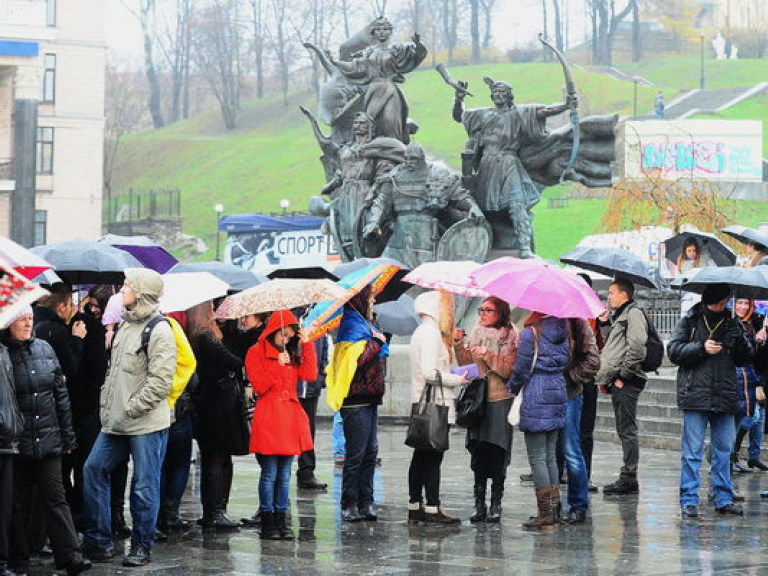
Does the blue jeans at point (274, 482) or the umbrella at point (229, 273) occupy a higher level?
the umbrella at point (229, 273)

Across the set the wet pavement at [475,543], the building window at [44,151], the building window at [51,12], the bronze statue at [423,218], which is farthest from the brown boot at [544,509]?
the building window at [51,12]

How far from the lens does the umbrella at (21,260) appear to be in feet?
27.7

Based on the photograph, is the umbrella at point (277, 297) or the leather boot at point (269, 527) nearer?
the umbrella at point (277, 297)

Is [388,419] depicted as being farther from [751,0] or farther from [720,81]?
[751,0]

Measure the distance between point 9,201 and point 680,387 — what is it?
164ft

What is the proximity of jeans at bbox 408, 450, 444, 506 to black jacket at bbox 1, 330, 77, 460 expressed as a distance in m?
3.02

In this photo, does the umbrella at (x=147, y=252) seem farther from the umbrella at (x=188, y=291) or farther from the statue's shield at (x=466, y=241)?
the statue's shield at (x=466, y=241)

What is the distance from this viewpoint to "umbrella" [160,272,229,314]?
1005 centimetres

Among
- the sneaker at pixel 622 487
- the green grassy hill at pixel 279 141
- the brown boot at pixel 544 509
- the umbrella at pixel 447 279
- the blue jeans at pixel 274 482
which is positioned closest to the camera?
the blue jeans at pixel 274 482

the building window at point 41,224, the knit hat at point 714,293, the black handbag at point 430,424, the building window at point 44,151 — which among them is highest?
the building window at point 44,151

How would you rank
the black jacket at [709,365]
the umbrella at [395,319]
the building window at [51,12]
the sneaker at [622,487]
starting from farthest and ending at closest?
the building window at [51,12]
the umbrella at [395,319]
the sneaker at [622,487]
the black jacket at [709,365]

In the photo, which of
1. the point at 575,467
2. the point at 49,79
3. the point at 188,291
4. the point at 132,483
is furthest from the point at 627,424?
the point at 49,79

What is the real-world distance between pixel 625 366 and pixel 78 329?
192 inches

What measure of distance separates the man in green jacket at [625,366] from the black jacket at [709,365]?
1090mm
